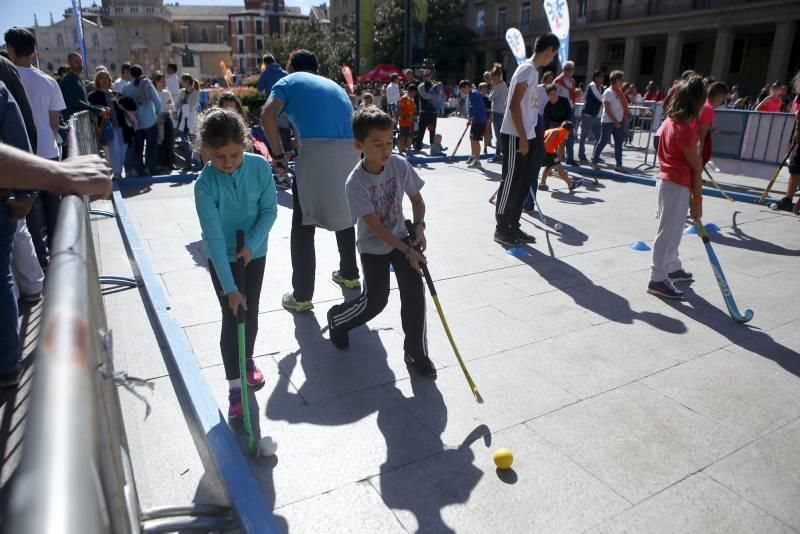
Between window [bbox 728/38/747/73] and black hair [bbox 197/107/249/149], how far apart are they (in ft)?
124

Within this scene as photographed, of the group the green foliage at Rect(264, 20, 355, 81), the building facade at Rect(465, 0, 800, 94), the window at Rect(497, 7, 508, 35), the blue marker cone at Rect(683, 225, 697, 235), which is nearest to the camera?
the blue marker cone at Rect(683, 225, 697, 235)

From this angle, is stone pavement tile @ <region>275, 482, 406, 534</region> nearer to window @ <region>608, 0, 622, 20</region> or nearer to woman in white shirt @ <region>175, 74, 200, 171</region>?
woman in white shirt @ <region>175, 74, 200, 171</region>

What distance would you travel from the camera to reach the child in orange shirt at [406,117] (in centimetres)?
1346

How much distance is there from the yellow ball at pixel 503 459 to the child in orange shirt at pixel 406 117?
1174 centimetres

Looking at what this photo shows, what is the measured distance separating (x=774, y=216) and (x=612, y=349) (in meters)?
5.26

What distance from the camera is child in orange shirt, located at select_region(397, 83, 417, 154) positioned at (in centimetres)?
1346

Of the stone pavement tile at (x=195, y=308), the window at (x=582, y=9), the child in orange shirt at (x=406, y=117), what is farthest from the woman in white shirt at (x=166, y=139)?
the window at (x=582, y=9)

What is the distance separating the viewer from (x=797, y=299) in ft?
15.5

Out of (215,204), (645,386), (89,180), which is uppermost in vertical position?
(89,180)

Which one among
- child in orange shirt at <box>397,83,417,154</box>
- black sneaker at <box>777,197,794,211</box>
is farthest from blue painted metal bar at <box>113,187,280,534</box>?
child in orange shirt at <box>397,83,417,154</box>

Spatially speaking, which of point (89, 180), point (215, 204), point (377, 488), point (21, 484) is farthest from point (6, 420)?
point (21, 484)

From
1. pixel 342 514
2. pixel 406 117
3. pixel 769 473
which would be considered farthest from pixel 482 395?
pixel 406 117

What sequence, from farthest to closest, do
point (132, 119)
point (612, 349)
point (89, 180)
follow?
1. point (132, 119)
2. point (612, 349)
3. point (89, 180)

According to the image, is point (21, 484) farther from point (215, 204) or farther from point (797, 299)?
point (797, 299)
